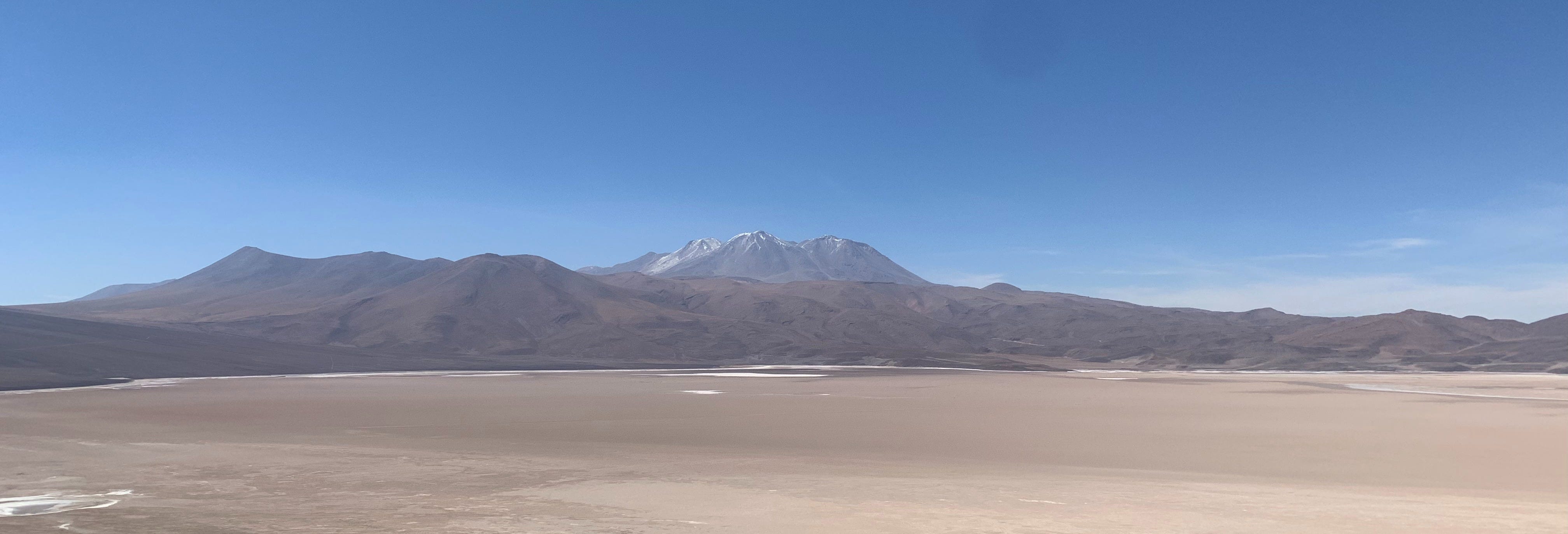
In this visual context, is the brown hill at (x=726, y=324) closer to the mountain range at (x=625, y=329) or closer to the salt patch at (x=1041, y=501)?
the mountain range at (x=625, y=329)

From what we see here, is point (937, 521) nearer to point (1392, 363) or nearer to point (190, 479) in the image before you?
point (190, 479)

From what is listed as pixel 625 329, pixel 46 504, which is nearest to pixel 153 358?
pixel 625 329

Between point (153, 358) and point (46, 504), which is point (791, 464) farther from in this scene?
point (153, 358)

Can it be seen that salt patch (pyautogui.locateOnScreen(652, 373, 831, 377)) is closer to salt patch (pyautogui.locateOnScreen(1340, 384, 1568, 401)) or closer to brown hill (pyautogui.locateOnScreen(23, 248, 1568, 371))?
brown hill (pyautogui.locateOnScreen(23, 248, 1568, 371))

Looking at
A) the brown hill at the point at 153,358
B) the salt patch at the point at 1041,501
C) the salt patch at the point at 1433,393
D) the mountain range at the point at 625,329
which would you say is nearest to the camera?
the salt patch at the point at 1041,501

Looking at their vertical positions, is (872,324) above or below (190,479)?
above

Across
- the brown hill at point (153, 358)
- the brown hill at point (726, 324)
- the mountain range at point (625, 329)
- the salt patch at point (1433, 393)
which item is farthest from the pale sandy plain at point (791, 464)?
the brown hill at point (726, 324)

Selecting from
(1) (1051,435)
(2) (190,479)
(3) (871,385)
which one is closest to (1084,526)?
(1) (1051,435)
